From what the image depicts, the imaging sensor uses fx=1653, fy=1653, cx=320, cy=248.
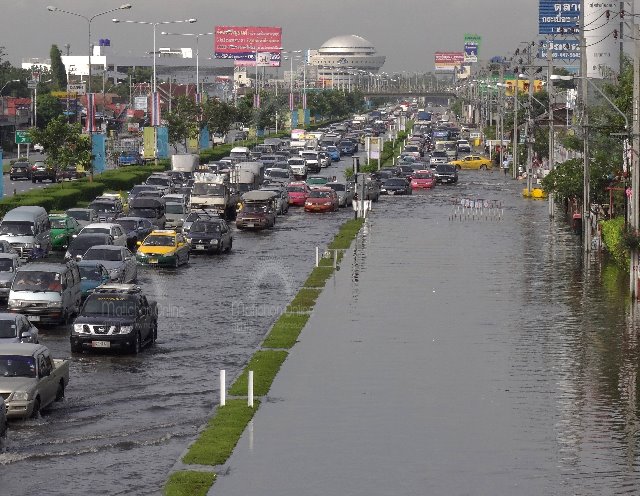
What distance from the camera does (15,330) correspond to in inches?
1395

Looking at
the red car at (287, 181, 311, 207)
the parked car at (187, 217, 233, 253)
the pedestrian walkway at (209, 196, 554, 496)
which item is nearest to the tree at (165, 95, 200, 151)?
the red car at (287, 181, 311, 207)

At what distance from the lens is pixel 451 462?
2666 centimetres

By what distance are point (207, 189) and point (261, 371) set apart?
150 feet

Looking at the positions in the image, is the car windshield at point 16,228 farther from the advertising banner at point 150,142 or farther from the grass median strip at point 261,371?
the advertising banner at point 150,142

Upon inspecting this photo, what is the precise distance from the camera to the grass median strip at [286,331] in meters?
39.9

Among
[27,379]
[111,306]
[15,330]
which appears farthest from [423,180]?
[27,379]

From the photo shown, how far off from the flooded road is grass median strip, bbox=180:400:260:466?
0.38 m

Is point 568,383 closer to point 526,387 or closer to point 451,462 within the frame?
point 526,387

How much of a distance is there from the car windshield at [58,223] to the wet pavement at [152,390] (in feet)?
28.2

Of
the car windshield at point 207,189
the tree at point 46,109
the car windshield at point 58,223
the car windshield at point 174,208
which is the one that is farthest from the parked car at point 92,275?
the tree at point 46,109

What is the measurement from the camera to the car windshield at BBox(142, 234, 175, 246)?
58.7 metres

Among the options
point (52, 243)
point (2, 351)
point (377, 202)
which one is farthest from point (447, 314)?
point (377, 202)

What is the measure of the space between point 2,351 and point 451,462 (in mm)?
9019

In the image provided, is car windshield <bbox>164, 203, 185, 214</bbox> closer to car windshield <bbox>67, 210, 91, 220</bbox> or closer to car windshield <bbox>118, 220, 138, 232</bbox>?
car windshield <bbox>67, 210, 91, 220</bbox>
